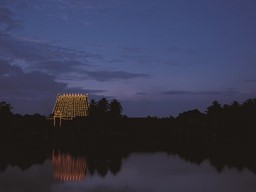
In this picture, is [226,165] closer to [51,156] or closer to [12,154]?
[51,156]

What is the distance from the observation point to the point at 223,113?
4975 centimetres

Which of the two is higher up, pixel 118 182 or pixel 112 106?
pixel 112 106

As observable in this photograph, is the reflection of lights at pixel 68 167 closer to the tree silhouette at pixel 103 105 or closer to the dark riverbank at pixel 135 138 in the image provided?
the dark riverbank at pixel 135 138

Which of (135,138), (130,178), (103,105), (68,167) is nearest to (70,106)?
(103,105)

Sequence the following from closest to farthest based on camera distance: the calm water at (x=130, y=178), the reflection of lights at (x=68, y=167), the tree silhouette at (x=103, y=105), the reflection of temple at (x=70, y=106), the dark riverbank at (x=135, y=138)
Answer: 1. the calm water at (x=130, y=178)
2. the reflection of lights at (x=68, y=167)
3. the dark riverbank at (x=135, y=138)
4. the reflection of temple at (x=70, y=106)
5. the tree silhouette at (x=103, y=105)

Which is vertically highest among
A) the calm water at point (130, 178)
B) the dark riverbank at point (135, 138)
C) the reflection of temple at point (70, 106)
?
the reflection of temple at point (70, 106)

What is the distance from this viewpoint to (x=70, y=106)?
6228cm

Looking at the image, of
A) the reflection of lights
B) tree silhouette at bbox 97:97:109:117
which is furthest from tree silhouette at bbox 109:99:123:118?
the reflection of lights

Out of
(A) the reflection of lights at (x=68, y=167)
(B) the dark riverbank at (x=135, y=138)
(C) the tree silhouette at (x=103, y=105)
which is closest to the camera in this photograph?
(A) the reflection of lights at (x=68, y=167)

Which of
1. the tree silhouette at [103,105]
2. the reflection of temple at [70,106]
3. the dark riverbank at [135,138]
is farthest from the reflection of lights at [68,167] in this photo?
the tree silhouette at [103,105]

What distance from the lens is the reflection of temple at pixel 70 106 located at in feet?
195

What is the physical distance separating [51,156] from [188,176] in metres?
13.7

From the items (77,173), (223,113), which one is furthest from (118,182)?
(223,113)

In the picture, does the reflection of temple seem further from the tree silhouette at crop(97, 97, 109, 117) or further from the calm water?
the calm water
